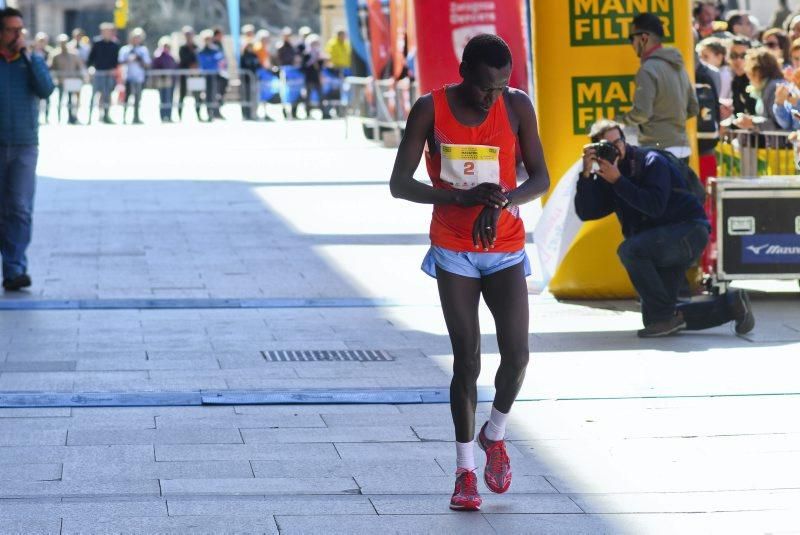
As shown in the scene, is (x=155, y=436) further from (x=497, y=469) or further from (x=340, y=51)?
(x=340, y=51)

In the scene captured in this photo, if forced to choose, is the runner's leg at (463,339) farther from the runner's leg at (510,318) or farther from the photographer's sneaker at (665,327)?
the photographer's sneaker at (665,327)

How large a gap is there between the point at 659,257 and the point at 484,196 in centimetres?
416

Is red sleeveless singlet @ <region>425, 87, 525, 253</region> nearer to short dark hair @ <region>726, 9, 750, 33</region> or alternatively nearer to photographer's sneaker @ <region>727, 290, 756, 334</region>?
photographer's sneaker @ <region>727, 290, 756, 334</region>

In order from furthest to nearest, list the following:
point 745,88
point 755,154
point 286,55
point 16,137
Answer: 1. point 286,55
2. point 745,88
3. point 755,154
4. point 16,137

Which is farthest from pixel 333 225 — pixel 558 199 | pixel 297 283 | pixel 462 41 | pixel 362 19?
pixel 362 19

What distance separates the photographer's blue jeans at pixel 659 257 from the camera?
9305mm

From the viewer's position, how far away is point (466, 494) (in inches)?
220

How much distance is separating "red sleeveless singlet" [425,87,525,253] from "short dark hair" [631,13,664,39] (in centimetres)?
477

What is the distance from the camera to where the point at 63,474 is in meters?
6.13

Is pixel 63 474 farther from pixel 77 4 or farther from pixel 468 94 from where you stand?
pixel 77 4

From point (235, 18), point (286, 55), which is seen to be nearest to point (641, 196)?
point (235, 18)

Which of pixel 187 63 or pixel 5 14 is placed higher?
pixel 187 63

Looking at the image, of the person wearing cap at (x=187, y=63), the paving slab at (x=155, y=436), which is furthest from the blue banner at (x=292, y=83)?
the paving slab at (x=155, y=436)

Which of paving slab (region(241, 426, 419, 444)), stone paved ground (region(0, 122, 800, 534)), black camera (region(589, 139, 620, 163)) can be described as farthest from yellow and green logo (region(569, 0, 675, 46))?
paving slab (region(241, 426, 419, 444))
